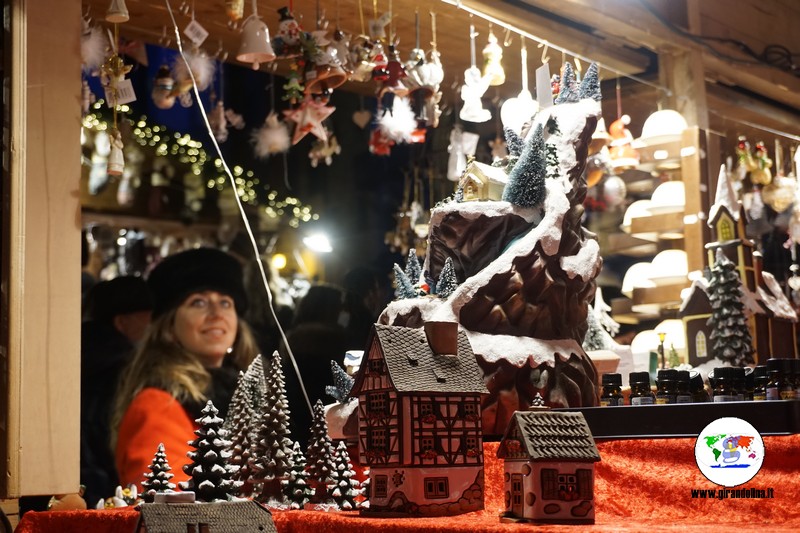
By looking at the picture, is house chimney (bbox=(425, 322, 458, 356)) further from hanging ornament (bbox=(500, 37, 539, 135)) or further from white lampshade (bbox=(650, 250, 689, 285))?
white lampshade (bbox=(650, 250, 689, 285))

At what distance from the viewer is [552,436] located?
165 cm

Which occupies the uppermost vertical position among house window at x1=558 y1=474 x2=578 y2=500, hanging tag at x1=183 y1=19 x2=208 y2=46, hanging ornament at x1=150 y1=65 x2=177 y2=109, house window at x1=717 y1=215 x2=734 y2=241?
hanging tag at x1=183 y1=19 x2=208 y2=46

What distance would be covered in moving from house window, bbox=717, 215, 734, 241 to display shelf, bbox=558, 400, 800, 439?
1.94 m

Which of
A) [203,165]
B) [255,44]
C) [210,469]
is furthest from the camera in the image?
[203,165]

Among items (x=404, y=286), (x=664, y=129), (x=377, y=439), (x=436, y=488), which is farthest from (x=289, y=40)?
(x=436, y=488)

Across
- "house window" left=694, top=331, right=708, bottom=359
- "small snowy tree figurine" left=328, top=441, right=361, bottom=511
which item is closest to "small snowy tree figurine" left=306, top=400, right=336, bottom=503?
"small snowy tree figurine" left=328, top=441, right=361, bottom=511

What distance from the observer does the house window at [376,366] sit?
1.88 meters

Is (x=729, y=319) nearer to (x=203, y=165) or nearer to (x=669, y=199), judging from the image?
(x=669, y=199)

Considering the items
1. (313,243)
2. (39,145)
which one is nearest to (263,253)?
(313,243)

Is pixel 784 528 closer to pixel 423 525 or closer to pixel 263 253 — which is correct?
pixel 423 525

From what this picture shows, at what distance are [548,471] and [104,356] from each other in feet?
11.1

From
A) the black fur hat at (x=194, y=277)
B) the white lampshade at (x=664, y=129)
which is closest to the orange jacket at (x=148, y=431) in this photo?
the black fur hat at (x=194, y=277)

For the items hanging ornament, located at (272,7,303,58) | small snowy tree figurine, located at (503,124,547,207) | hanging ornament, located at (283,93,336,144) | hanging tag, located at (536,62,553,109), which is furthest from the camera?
hanging ornament, located at (283,93,336,144)

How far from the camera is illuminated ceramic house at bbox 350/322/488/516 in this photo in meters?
1.80
